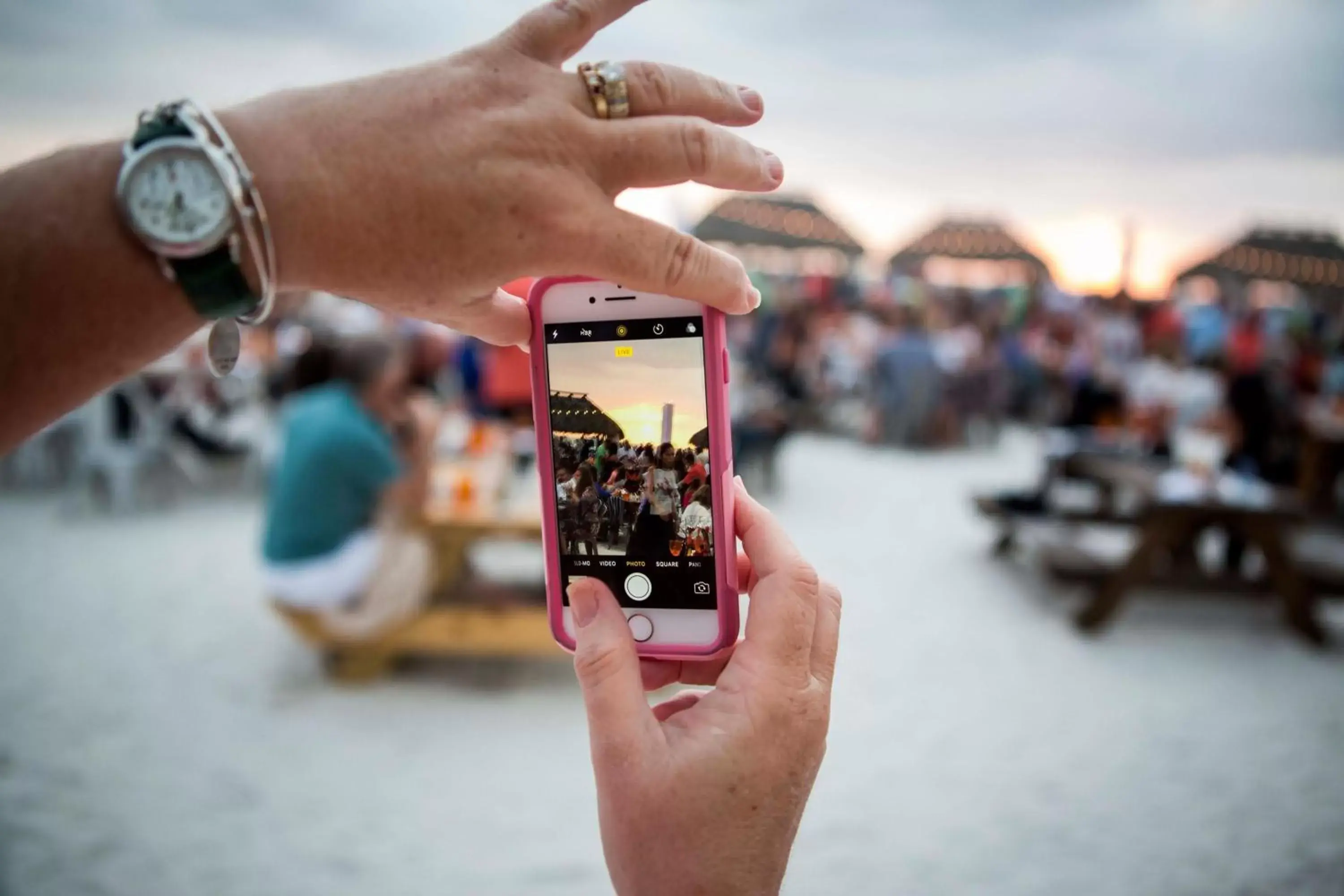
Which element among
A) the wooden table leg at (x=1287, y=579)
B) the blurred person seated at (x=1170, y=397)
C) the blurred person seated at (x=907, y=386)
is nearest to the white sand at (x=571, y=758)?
the wooden table leg at (x=1287, y=579)

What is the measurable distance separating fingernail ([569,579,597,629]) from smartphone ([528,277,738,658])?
0.38 feet

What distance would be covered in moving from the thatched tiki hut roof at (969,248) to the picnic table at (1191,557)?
10401mm

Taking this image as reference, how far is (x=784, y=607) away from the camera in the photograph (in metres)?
0.74

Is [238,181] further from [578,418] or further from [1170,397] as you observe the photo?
[1170,397]

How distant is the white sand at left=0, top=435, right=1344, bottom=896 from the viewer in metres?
2.34

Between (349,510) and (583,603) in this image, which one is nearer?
(583,603)

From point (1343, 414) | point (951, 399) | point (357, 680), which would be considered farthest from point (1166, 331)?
point (357, 680)

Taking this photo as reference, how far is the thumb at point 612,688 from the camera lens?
2.29 feet

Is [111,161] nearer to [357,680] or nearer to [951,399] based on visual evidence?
[357,680]

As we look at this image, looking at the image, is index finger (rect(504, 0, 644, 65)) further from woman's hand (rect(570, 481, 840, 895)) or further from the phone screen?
woman's hand (rect(570, 481, 840, 895))

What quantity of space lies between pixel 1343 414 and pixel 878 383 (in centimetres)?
387

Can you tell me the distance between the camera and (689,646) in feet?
3.05

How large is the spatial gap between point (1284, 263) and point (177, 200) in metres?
15.4

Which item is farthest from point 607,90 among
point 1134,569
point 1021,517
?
point 1021,517
